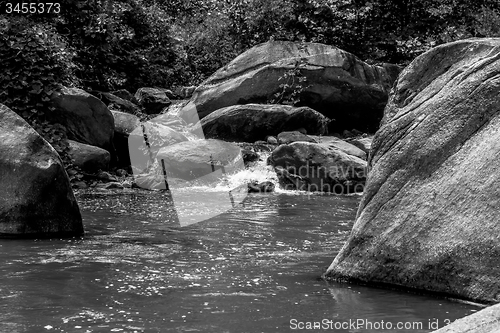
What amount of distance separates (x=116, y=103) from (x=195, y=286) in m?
12.0

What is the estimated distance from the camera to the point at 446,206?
5.13m

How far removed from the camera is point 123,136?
48.5ft

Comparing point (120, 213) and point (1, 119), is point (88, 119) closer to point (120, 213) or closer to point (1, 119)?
point (120, 213)

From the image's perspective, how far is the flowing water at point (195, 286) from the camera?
4527mm

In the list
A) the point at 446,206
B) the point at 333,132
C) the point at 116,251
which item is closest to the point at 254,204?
the point at 116,251

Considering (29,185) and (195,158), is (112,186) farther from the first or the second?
(29,185)

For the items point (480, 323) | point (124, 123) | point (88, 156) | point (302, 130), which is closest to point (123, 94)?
point (124, 123)

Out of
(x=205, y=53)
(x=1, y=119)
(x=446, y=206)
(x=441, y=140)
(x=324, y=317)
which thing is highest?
(x=205, y=53)

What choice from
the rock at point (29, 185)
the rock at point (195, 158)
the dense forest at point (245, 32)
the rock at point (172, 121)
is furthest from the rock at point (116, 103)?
the rock at point (29, 185)

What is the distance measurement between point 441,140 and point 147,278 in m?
2.61

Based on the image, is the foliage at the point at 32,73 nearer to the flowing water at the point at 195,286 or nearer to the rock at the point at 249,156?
the rock at the point at 249,156

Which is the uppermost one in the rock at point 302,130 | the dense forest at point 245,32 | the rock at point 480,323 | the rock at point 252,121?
the dense forest at point 245,32

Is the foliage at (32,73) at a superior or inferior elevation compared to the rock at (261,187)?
superior

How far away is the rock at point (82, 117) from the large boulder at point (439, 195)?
351 inches
